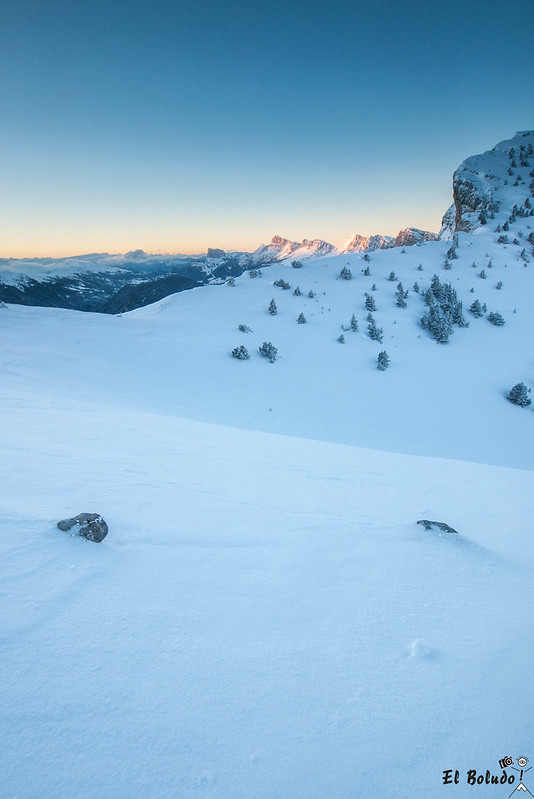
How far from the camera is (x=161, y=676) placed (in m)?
1.86

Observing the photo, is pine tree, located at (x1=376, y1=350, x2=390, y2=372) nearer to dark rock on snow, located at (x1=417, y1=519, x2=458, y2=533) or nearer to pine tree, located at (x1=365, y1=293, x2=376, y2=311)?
pine tree, located at (x1=365, y1=293, x2=376, y2=311)

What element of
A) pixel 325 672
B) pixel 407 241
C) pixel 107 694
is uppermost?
pixel 407 241

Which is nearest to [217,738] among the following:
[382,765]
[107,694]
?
[107,694]

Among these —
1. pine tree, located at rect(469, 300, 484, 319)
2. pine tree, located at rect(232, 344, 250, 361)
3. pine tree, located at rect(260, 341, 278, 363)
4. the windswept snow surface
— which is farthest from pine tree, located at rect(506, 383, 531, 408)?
the windswept snow surface

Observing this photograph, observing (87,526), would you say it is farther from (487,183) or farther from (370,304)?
(487,183)

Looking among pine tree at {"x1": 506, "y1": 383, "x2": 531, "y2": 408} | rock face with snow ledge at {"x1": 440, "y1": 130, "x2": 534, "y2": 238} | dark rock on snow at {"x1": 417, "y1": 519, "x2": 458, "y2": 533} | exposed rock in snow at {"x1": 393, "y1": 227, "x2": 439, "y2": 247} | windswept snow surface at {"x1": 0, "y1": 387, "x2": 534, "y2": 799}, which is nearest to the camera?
windswept snow surface at {"x1": 0, "y1": 387, "x2": 534, "y2": 799}

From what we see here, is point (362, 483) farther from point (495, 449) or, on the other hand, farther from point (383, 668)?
point (495, 449)

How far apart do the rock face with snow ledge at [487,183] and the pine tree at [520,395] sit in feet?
105

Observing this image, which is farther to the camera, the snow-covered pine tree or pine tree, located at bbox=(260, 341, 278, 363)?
the snow-covered pine tree

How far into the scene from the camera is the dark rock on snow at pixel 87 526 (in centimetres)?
300

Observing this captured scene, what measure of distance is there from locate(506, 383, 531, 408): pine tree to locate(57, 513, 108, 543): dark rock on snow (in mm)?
17461

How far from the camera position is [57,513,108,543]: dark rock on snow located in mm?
3000

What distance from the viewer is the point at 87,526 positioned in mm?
3037

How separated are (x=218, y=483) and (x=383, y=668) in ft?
10.3
